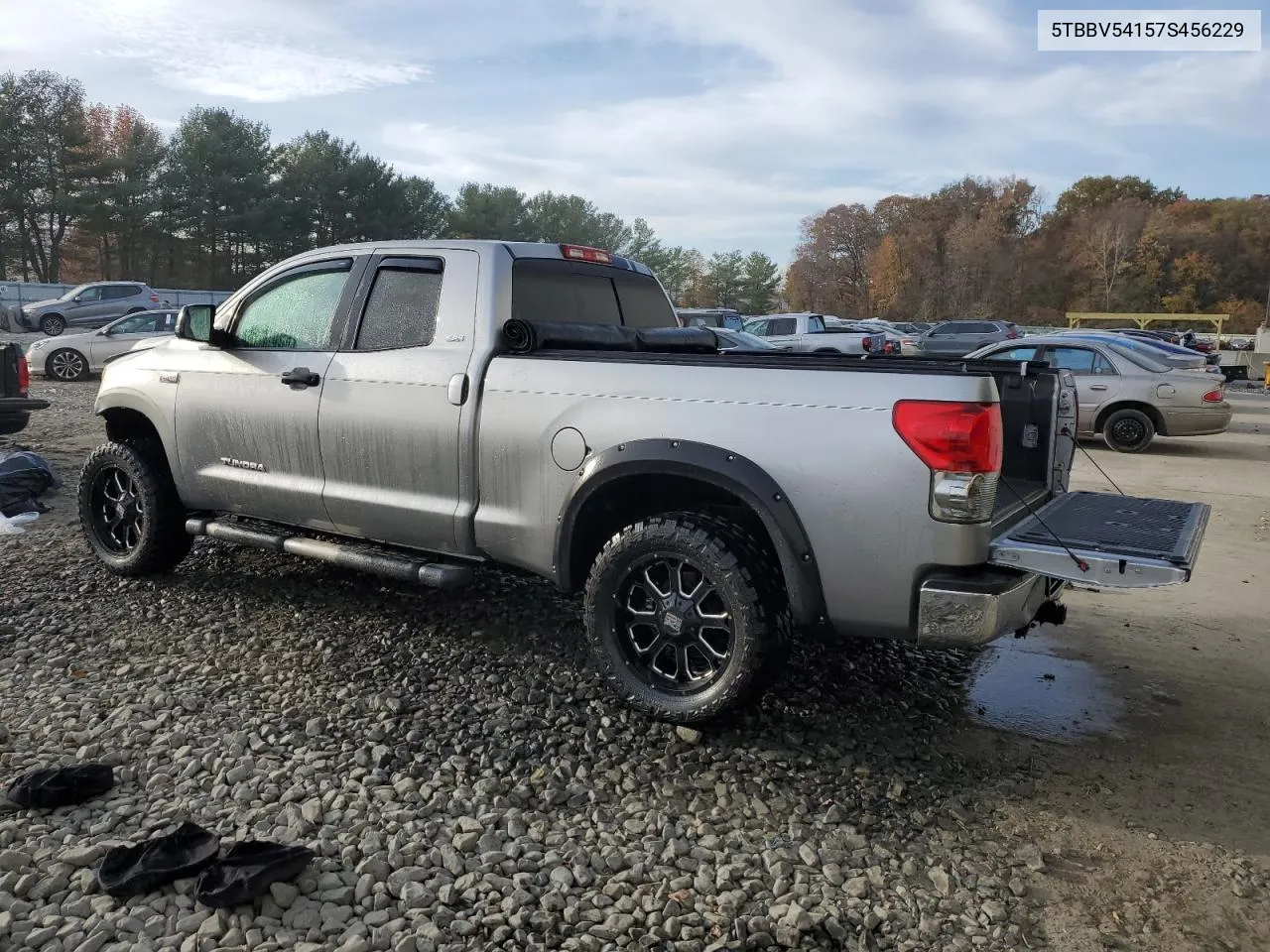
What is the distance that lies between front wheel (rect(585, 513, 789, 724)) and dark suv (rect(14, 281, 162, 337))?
27.3 metres

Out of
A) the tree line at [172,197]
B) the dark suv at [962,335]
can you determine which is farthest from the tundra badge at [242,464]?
the tree line at [172,197]

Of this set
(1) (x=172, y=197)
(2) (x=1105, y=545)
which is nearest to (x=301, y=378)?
(2) (x=1105, y=545)

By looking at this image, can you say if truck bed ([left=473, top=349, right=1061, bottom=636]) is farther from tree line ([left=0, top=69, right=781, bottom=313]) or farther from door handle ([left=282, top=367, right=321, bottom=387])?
tree line ([left=0, top=69, right=781, bottom=313])

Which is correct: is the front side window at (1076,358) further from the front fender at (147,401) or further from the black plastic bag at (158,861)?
the black plastic bag at (158,861)

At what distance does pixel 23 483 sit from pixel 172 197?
4615cm

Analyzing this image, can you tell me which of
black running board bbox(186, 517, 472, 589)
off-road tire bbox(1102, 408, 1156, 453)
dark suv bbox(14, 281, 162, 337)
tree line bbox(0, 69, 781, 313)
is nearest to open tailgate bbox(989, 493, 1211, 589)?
black running board bbox(186, 517, 472, 589)

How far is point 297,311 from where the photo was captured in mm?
5188

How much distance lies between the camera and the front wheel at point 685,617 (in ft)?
11.9

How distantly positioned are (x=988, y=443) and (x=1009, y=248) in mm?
100964

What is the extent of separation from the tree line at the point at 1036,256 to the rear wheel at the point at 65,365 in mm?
83061

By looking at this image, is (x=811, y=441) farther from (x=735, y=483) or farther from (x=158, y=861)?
(x=158, y=861)

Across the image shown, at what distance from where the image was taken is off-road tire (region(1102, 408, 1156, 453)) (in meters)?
13.4

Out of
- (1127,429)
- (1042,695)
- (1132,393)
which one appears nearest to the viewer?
(1042,695)

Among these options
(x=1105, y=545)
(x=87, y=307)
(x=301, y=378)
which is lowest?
(x=1105, y=545)
